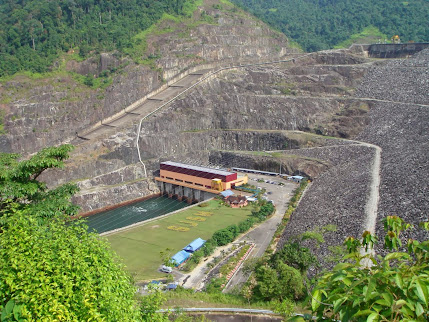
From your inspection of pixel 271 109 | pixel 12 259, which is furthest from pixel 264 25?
pixel 12 259

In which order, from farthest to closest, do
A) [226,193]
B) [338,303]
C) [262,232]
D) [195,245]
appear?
1. [226,193]
2. [262,232]
3. [195,245]
4. [338,303]

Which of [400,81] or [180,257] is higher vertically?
[400,81]

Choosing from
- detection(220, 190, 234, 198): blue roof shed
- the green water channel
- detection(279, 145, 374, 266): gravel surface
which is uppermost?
detection(279, 145, 374, 266): gravel surface

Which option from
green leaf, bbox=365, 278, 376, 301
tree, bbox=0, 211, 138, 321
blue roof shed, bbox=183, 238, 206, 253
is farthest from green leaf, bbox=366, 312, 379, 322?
blue roof shed, bbox=183, 238, 206, 253

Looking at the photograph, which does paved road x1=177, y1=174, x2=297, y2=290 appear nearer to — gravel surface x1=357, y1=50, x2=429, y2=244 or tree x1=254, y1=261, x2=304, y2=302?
tree x1=254, y1=261, x2=304, y2=302

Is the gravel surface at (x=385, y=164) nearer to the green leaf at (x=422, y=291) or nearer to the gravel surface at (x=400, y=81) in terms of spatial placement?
the gravel surface at (x=400, y=81)

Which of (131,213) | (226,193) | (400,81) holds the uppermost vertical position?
(400,81)

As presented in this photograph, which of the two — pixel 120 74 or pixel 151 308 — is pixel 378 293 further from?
pixel 120 74

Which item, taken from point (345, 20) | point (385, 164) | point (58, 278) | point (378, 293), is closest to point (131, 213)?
point (385, 164)
